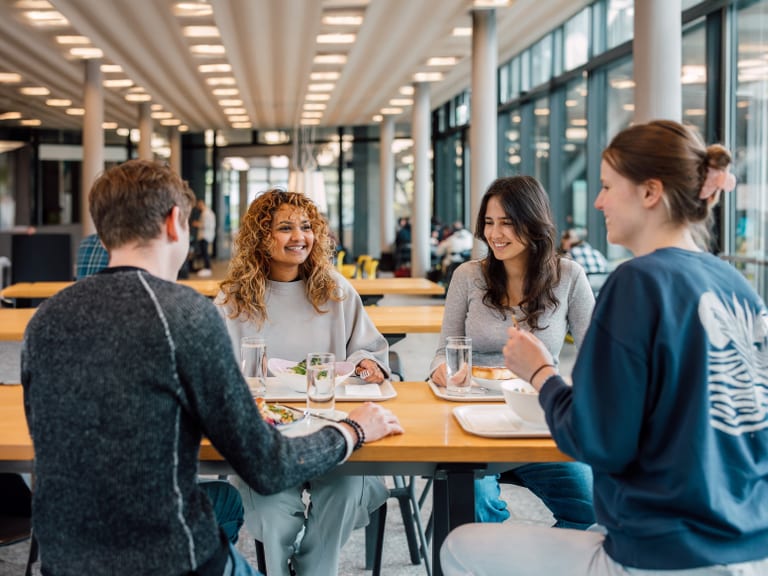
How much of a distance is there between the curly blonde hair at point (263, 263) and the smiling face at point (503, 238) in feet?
1.88

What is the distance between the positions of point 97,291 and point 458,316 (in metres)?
1.74

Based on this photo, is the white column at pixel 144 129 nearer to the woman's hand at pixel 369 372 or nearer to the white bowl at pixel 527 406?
the woman's hand at pixel 369 372

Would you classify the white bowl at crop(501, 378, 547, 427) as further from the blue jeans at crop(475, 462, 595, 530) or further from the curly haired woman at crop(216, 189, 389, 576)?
the curly haired woman at crop(216, 189, 389, 576)

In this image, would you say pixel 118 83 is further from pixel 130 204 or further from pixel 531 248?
pixel 130 204

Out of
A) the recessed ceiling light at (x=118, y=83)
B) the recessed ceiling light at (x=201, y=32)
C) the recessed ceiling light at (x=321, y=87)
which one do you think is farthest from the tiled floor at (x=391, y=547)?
the recessed ceiling light at (x=321, y=87)

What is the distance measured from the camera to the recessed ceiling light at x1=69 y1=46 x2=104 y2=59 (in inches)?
432

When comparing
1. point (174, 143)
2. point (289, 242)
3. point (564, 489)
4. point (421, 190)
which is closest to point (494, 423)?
point (564, 489)

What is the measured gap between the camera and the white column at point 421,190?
14.6 metres

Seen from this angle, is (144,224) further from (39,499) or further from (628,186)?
(628,186)

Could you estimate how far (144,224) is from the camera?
1489 mm

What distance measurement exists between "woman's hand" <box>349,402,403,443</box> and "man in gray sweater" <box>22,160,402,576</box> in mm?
392

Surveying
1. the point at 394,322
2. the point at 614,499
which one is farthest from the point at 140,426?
the point at 394,322

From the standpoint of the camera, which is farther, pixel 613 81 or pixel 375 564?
pixel 613 81

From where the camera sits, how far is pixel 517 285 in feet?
9.54
